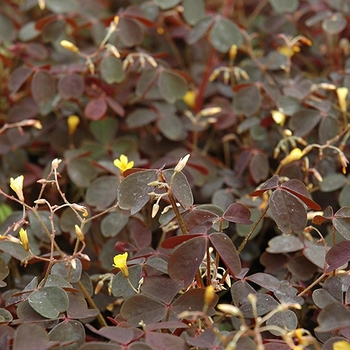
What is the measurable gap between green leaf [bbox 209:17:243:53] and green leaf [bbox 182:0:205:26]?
0.36 feet

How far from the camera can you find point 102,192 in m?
1.42

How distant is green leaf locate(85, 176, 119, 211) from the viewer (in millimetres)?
1405

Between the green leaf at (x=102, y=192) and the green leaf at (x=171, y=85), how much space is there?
36cm

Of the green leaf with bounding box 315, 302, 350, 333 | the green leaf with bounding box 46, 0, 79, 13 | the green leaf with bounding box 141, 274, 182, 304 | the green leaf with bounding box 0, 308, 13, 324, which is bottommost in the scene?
the green leaf with bounding box 0, 308, 13, 324

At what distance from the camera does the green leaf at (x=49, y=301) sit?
100 centimetres

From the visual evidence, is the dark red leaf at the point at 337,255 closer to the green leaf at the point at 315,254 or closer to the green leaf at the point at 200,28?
the green leaf at the point at 315,254

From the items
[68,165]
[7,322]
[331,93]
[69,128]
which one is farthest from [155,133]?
[7,322]

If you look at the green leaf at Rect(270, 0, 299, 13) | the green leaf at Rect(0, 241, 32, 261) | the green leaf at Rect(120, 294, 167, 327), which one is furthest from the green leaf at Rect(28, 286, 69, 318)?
the green leaf at Rect(270, 0, 299, 13)

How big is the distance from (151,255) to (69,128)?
696 millimetres

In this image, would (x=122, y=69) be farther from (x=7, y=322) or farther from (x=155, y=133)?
(x=7, y=322)

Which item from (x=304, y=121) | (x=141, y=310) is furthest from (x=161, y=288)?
(x=304, y=121)

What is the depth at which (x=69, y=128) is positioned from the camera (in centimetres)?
173

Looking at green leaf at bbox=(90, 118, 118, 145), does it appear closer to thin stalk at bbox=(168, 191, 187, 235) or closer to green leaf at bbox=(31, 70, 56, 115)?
green leaf at bbox=(31, 70, 56, 115)

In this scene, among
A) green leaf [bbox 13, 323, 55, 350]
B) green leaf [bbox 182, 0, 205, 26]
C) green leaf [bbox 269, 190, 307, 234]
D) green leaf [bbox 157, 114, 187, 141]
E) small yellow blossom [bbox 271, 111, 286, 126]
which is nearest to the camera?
green leaf [bbox 13, 323, 55, 350]
